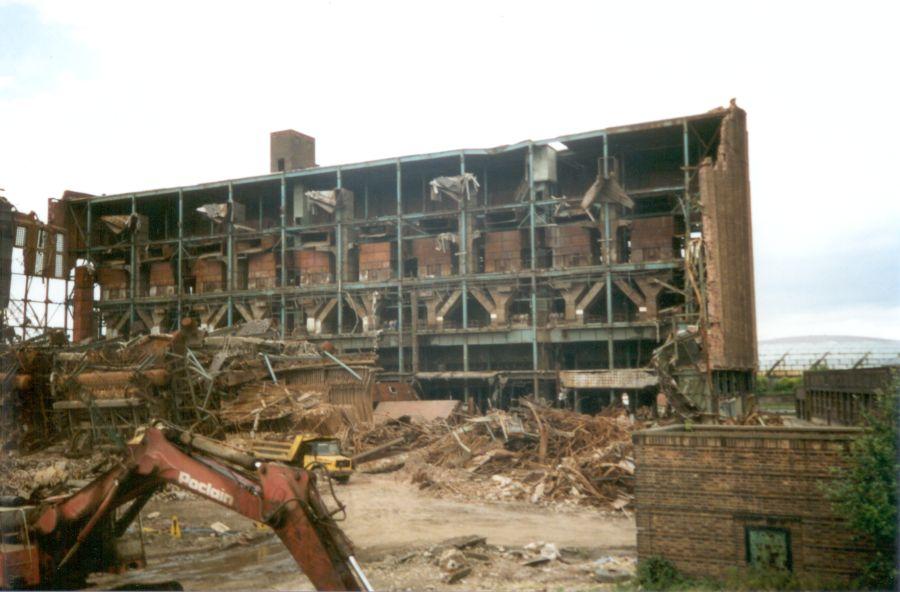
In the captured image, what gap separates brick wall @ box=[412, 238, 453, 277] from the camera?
4253cm

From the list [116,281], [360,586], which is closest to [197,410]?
[360,586]

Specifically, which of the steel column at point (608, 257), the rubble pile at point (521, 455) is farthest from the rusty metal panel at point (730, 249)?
the rubble pile at point (521, 455)

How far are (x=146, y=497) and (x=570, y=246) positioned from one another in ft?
103

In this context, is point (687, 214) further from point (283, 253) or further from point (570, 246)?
point (283, 253)

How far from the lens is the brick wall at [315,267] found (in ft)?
147

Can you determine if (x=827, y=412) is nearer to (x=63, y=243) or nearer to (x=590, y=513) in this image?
(x=590, y=513)

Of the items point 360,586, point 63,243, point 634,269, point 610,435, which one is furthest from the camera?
point 63,243

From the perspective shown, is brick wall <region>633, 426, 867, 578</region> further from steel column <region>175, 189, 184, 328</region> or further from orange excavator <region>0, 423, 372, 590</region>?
steel column <region>175, 189, 184, 328</region>

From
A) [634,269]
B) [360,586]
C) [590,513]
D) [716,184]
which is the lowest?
[590,513]

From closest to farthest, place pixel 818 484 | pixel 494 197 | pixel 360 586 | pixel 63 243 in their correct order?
pixel 360 586 → pixel 818 484 → pixel 494 197 → pixel 63 243

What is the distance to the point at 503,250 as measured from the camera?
1610 inches

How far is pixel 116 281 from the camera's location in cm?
5159

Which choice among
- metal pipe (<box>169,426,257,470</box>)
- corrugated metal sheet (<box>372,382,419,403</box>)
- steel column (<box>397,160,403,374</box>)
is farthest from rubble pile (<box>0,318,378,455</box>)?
metal pipe (<box>169,426,257,470</box>)

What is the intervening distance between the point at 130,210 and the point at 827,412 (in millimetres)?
46159
